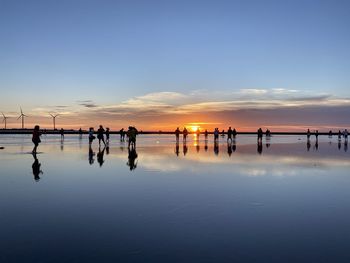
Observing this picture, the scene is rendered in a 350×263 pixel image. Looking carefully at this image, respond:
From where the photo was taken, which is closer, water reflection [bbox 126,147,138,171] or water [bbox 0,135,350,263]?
water [bbox 0,135,350,263]

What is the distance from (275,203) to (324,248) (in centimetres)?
388

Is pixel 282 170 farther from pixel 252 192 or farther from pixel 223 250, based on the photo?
pixel 223 250

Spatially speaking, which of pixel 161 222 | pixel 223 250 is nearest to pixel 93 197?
pixel 161 222

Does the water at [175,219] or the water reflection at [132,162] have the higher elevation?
the water reflection at [132,162]

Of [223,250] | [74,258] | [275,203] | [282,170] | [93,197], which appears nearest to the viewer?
[74,258]

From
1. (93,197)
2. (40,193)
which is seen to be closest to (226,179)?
(93,197)

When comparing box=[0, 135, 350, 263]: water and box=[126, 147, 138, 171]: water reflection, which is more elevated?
box=[126, 147, 138, 171]: water reflection

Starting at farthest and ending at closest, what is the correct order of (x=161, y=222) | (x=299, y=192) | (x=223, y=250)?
(x=299, y=192)
(x=161, y=222)
(x=223, y=250)

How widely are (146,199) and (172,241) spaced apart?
4090mm

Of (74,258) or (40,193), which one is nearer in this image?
(74,258)

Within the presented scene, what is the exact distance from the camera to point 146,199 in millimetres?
10977

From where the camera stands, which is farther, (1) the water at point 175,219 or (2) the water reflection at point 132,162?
(2) the water reflection at point 132,162

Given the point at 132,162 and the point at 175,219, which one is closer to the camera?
the point at 175,219

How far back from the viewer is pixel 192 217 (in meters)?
8.77
